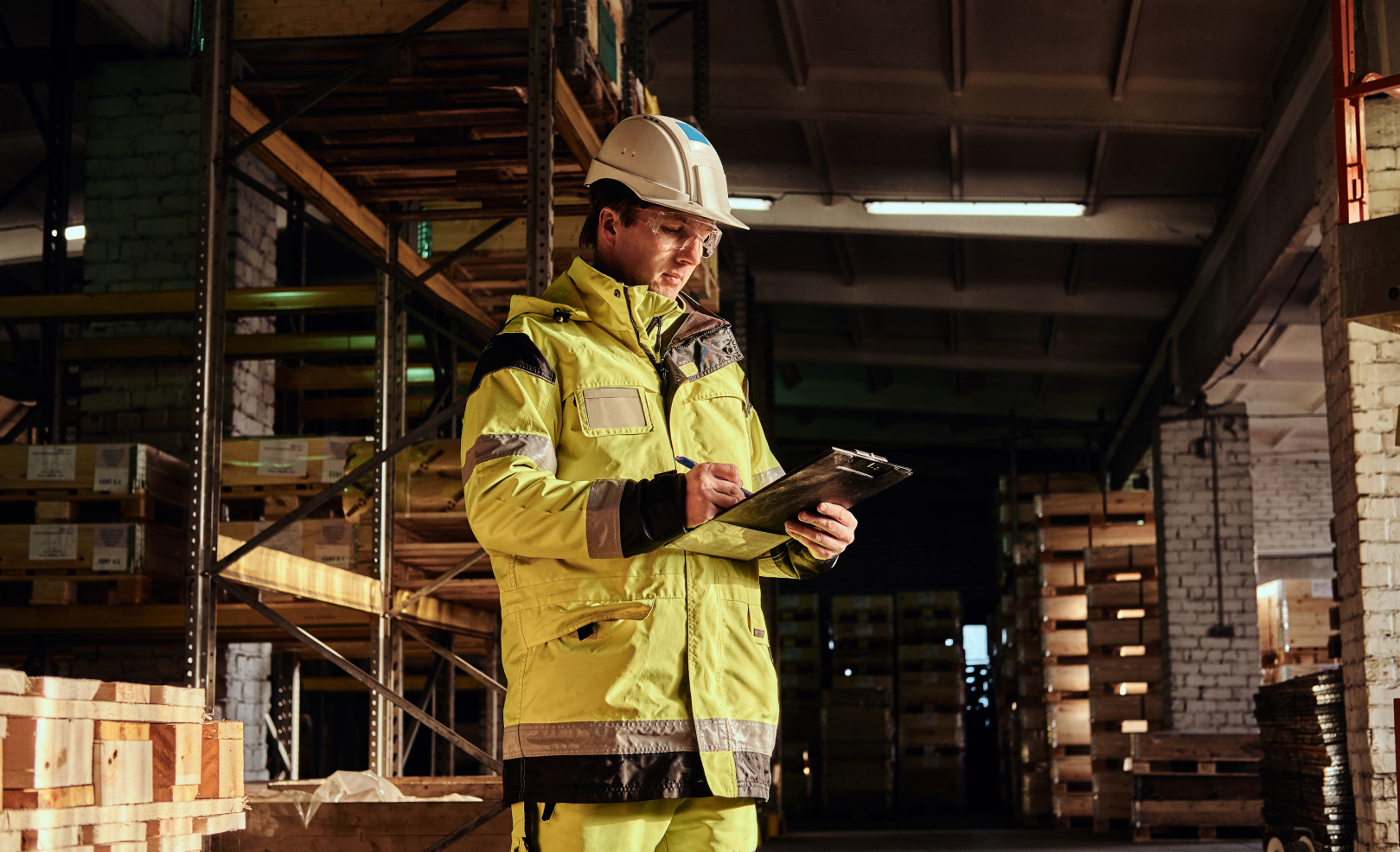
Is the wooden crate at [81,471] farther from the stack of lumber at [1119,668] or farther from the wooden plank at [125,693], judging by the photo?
the stack of lumber at [1119,668]

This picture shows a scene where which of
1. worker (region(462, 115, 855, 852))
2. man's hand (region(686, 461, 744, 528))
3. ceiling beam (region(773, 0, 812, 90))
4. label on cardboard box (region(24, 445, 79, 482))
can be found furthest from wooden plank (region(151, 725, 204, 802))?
ceiling beam (region(773, 0, 812, 90))

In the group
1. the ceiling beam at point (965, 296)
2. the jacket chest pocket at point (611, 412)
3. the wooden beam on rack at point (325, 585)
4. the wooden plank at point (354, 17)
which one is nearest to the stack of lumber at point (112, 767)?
the jacket chest pocket at point (611, 412)

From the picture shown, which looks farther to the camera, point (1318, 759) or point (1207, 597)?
point (1207, 597)

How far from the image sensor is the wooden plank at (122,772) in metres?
3.16

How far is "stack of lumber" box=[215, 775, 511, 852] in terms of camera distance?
4.95 meters

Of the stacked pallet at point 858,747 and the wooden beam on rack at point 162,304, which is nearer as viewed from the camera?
the wooden beam on rack at point 162,304

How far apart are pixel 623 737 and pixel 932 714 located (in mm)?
16767

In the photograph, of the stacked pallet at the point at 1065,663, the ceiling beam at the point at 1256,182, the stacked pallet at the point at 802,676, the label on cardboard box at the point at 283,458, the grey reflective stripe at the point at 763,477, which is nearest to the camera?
the grey reflective stripe at the point at 763,477

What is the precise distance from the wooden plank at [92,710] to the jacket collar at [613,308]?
130cm

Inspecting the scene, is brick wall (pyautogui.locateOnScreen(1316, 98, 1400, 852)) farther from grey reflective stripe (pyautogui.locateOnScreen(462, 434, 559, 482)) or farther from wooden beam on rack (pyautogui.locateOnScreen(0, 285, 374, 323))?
grey reflective stripe (pyautogui.locateOnScreen(462, 434, 559, 482))

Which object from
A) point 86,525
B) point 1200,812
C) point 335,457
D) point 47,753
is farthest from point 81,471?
point 1200,812

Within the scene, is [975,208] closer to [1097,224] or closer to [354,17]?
[1097,224]

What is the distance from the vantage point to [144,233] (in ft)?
33.7

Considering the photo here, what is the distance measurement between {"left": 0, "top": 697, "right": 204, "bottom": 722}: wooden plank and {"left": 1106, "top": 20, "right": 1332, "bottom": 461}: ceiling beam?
741 cm
